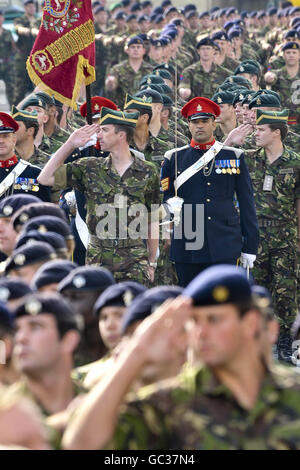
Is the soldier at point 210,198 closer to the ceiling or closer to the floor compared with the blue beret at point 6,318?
closer to the floor

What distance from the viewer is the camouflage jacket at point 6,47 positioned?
24.2 metres

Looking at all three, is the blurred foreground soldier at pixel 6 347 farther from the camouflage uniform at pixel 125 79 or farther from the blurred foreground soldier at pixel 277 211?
the camouflage uniform at pixel 125 79

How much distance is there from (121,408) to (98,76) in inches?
764

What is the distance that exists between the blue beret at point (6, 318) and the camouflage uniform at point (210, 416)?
888 mm

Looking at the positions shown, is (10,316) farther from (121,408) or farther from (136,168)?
(136,168)

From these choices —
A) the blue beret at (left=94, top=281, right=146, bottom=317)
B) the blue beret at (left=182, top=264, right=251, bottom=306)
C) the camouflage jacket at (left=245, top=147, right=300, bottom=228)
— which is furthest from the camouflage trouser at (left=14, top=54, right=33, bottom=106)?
the blue beret at (left=182, top=264, right=251, bottom=306)

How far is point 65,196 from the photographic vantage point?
422 inches

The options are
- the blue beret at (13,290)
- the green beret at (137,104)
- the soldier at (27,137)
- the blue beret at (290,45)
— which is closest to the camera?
the blue beret at (13,290)

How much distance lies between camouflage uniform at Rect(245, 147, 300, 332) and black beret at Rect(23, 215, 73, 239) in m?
3.40

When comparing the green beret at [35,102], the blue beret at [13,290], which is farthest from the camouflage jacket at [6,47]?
the blue beret at [13,290]

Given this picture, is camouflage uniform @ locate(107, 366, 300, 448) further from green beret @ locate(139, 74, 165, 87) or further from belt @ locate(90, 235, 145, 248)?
green beret @ locate(139, 74, 165, 87)

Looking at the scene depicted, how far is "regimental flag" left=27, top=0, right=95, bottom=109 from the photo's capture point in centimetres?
1015

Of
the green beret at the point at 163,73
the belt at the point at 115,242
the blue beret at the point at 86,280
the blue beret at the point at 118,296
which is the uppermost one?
the blue beret at the point at 118,296

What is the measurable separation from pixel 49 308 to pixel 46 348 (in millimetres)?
150
